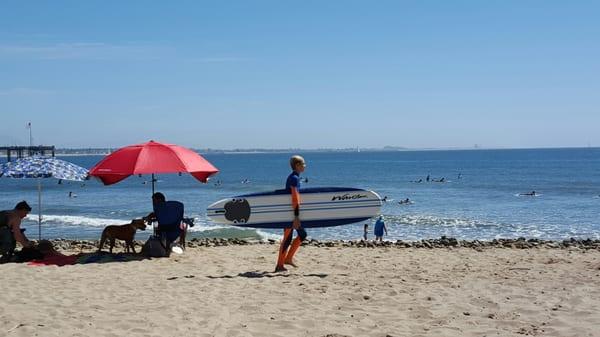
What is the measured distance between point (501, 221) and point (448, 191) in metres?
21.9

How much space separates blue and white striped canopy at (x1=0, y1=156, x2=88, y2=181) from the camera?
35.7ft

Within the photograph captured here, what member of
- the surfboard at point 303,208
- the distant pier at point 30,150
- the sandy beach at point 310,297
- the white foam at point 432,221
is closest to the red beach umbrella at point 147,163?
the surfboard at point 303,208

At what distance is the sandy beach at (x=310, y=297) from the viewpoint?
6148 mm

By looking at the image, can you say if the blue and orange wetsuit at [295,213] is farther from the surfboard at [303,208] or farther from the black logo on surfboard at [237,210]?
the black logo on surfboard at [237,210]

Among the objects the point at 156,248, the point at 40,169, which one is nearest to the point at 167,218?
the point at 156,248

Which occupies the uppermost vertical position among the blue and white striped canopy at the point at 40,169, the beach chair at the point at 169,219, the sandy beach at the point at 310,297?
the blue and white striped canopy at the point at 40,169

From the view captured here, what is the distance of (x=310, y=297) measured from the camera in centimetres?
750

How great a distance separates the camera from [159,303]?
721 centimetres

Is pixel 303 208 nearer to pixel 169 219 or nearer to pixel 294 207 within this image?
pixel 294 207

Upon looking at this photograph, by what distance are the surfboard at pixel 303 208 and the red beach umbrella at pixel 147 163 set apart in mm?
930

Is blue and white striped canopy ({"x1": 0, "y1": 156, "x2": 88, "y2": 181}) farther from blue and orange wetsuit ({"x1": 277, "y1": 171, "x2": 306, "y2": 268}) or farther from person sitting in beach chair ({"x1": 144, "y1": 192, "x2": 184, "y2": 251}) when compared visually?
blue and orange wetsuit ({"x1": 277, "y1": 171, "x2": 306, "y2": 268})

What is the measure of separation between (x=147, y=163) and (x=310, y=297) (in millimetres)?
4357

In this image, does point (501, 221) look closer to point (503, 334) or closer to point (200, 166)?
point (200, 166)

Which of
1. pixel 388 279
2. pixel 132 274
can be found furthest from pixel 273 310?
pixel 132 274
